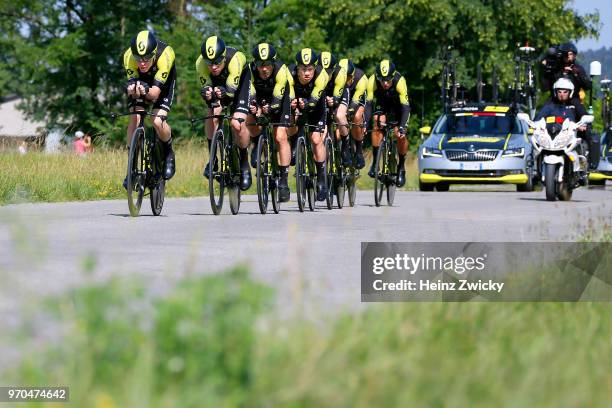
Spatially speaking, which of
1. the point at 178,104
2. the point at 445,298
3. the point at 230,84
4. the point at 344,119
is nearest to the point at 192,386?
the point at 445,298

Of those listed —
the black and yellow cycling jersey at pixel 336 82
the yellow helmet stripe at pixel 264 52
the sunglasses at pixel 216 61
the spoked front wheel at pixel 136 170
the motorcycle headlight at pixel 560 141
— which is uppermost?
the yellow helmet stripe at pixel 264 52

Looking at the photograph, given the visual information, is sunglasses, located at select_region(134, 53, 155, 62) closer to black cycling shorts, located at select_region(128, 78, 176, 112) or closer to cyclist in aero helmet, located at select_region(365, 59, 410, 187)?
black cycling shorts, located at select_region(128, 78, 176, 112)

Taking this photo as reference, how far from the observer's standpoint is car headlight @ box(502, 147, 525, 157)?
30281mm

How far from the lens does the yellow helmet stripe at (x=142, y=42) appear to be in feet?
49.3

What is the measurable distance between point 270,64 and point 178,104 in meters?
49.4

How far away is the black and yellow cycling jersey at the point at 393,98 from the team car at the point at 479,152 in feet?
27.8

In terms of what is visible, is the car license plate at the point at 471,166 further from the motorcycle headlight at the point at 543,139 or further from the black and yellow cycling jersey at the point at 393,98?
the black and yellow cycling jersey at the point at 393,98

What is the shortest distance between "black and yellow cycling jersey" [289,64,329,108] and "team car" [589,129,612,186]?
686 inches

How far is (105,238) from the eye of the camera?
1230 centimetres

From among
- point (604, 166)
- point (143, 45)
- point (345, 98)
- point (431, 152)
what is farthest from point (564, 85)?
point (604, 166)

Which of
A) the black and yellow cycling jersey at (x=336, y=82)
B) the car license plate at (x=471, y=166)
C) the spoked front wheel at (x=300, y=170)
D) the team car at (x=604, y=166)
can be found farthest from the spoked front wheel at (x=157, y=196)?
the team car at (x=604, y=166)

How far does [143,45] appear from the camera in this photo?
49.4 ft

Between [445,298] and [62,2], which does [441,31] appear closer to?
[62,2]

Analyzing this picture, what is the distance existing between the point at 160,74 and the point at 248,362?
10.9 m
